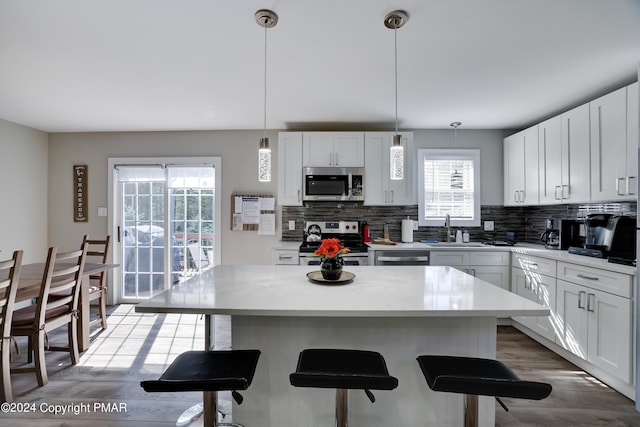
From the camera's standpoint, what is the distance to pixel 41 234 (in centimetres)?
396

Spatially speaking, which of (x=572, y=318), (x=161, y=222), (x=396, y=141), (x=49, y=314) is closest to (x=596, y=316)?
(x=572, y=318)

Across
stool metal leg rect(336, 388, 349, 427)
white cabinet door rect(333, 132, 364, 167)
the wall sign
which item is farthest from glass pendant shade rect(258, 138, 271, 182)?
the wall sign

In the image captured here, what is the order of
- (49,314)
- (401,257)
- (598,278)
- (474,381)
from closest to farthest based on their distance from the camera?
(474,381) < (598,278) < (49,314) < (401,257)

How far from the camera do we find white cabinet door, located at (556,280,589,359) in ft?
7.71

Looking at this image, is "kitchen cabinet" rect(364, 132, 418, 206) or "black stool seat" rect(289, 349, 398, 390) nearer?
"black stool seat" rect(289, 349, 398, 390)

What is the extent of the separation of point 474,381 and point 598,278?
1.98 meters

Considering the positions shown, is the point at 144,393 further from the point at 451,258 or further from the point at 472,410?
the point at 451,258

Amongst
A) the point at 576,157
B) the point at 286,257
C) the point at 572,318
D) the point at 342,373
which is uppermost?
the point at 576,157

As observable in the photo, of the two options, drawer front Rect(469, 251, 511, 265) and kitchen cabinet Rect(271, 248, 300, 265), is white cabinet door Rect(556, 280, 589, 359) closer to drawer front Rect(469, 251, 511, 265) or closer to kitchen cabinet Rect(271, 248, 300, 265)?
drawer front Rect(469, 251, 511, 265)

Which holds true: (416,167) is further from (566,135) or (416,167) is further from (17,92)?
(17,92)

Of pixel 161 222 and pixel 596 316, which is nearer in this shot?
pixel 596 316

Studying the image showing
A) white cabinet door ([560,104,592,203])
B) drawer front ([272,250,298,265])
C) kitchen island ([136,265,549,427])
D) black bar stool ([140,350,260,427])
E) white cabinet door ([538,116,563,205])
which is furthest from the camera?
drawer front ([272,250,298,265])

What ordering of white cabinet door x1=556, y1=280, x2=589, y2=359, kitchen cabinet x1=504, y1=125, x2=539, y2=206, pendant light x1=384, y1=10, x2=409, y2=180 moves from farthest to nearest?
1. kitchen cabinet x1=504, y1=125, x2=539, y2=206
2. white cabinet door x1=556, y1=280, x2=589, y2=359
3. pendant light x1=384, y1=10, x2=409, y2=180

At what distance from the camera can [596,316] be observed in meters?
2.24
